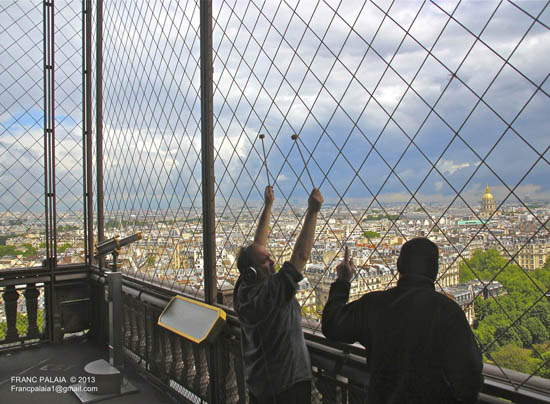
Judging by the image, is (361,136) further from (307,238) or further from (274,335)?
(274,335)

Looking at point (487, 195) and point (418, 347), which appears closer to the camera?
point (418, 347)

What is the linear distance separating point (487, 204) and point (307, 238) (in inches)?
26.4

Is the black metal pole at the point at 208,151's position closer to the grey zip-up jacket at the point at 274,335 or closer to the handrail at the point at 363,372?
the handrail at the point at 363,372

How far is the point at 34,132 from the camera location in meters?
4.68

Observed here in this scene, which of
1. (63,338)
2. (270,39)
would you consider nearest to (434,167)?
(270,39)

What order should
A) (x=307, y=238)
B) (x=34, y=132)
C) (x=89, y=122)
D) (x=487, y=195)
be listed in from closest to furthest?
1. (x=487, y=195)
2. (x=307, y=238)
3. (x=34, y=132)
4. (x=89, y=122)

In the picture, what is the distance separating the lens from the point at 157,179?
3650 mm

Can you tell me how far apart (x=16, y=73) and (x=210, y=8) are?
2.83 meters

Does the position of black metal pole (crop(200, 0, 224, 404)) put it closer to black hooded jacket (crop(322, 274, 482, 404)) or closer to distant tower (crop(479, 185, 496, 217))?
black hooded jacket (crop(322, 274, 482, 404))

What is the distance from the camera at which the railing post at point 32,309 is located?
463 centimetres

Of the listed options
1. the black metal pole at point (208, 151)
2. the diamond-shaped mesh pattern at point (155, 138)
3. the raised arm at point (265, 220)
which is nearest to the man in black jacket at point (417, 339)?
the raised arm at point (265, 220)

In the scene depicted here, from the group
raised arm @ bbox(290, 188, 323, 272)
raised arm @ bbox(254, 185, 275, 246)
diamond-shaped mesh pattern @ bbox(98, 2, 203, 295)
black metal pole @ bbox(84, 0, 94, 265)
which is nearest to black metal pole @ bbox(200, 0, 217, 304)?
diamond-shaped mesh pattern @ bbox(98, 2, 203, 295)

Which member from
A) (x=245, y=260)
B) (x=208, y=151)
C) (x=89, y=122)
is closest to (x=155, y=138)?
(x=208, y=151)

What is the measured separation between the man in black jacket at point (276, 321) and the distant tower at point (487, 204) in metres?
0.62
